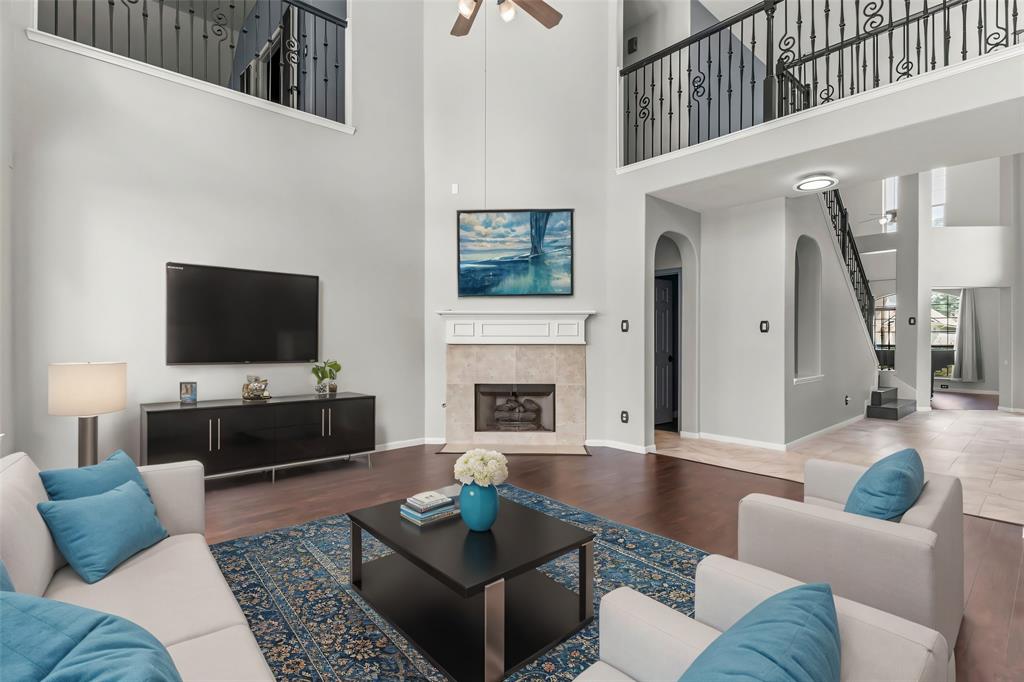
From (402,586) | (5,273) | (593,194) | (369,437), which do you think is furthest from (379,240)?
(402,586)

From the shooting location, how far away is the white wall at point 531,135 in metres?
6.04

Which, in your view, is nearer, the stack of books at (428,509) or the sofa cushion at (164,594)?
the sofa cushion at (164,594)

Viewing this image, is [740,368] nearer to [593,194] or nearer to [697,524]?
[593,194]

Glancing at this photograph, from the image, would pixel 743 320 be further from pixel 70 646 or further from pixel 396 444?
pixel 70 646

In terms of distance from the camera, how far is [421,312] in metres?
6.10

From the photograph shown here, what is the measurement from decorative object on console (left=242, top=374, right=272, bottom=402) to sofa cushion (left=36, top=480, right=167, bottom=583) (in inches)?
102

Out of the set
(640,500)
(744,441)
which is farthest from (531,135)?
(744,441)

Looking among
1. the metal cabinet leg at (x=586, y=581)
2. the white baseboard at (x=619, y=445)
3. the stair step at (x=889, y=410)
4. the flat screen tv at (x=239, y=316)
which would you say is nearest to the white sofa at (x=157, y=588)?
the metal cabinet leg at (x=586, y=581)

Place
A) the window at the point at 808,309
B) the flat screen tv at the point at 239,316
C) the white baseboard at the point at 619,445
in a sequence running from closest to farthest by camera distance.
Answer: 1. the flat screen tv at the point at 239,316
2. the white baseboard at the point at 619,445
3. the window at the point at 808,309

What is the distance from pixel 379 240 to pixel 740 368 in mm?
4567

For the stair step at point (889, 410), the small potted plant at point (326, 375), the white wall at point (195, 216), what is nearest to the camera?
the white wall at point (195, 216)

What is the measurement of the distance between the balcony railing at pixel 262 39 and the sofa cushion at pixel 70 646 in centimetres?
522

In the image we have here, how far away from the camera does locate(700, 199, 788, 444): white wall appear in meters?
5.80

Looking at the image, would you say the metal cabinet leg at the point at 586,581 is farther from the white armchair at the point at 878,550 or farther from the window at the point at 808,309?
the window at the point at 808,309
